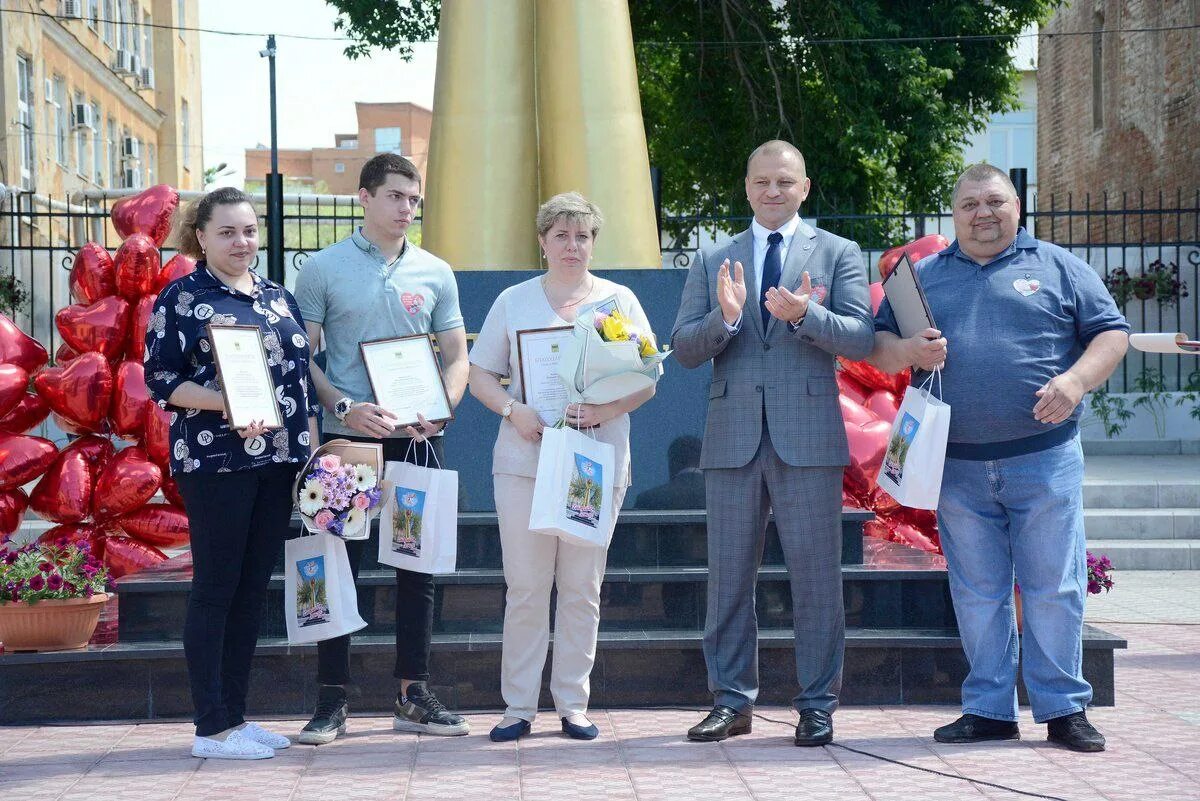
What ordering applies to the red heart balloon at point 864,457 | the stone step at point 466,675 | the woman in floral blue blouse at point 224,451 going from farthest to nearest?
the red heart balloon at point 864,457
the stone step at point 466,675
the woman in floral blue blouse at point 224,451

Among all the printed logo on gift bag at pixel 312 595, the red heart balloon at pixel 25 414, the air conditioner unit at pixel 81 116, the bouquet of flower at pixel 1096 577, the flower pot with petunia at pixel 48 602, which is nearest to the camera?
the printed logo on gift bag at pixel 312 595

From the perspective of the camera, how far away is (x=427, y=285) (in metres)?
4.98

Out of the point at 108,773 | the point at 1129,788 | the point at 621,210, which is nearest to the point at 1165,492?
the point at 621,210

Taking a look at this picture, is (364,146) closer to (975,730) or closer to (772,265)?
(772,265)

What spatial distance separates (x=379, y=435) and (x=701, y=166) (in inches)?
639

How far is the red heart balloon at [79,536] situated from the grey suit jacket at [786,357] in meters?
3.87

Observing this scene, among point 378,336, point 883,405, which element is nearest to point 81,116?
point 883,405

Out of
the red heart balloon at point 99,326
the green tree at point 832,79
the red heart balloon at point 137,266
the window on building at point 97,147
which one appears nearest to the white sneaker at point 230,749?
the red heart balloon at point 99,326

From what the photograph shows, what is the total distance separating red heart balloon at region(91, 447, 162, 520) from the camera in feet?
23.6

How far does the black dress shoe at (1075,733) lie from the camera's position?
4.59m

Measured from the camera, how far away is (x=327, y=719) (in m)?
4.85

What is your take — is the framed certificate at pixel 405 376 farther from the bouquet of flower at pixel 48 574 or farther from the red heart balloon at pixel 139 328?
the red heart balloon at pixel 139 328

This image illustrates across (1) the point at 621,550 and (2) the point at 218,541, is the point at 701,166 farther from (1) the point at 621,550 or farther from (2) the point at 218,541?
(2) the point at 218,541

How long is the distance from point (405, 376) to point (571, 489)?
70 cm
